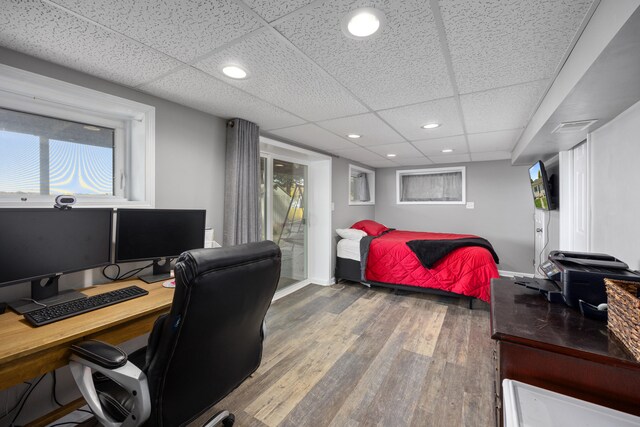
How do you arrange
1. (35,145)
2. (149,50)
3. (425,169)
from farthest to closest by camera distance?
1. (425,169)
2. (35,145)
3. (149,50)

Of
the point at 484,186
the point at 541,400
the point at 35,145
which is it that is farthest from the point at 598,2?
the point at 484,186

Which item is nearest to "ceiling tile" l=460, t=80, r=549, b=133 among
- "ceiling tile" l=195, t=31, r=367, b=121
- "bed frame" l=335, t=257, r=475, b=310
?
"ceiling tile" l=195, t=31, r=367, b=121

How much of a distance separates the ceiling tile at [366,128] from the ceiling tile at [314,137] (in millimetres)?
152

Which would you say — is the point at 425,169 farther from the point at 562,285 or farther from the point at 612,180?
the point at 562,285

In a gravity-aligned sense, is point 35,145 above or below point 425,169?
below

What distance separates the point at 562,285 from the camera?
1.29 m

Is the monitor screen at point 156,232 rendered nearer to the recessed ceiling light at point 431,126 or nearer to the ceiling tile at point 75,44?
the ceiling tile at point 75,44

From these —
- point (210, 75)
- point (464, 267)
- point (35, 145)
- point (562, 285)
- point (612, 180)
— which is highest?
point (210, 75)

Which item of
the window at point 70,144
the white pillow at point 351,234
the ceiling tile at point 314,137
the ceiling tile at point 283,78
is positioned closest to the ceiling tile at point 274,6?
the ceiling tile at point 283,78

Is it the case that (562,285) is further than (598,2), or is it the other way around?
(562,285)

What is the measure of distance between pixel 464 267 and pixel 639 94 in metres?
2.36

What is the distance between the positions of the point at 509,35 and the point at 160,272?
254 cm

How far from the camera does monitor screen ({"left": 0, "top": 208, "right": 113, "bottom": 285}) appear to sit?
4.10 feet

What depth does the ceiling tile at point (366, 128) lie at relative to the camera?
2508mm
